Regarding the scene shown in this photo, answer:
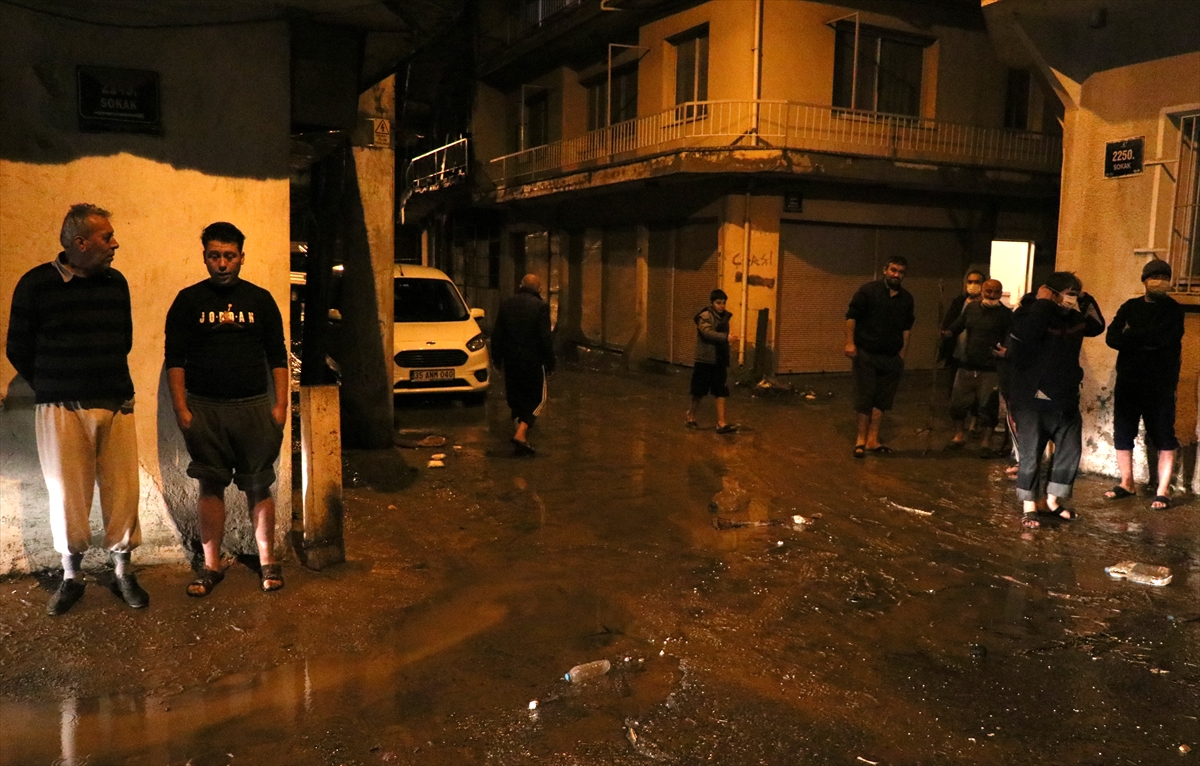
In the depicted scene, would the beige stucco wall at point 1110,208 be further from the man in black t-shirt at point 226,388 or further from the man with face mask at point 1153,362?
the man in black t-shirt at point 226,388

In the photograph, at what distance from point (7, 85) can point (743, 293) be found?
12.2 m

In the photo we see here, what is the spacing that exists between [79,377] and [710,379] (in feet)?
22.7

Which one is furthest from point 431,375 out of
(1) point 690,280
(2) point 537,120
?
(2) point 537,120

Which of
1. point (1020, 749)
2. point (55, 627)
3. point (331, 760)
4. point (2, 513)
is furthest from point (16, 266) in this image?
point (1020, 749)

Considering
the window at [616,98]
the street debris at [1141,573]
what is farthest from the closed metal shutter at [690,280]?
the street debris at [1141,573]

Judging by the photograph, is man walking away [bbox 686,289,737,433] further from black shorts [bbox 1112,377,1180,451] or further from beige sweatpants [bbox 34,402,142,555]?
beige sweatpants [bbox 34,402,142,555]

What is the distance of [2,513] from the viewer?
5.06 meters

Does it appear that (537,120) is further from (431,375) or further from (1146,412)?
(1146,412)

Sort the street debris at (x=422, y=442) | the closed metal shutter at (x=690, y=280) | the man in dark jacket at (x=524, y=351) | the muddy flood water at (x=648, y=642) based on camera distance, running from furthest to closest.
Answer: the closed metal shutter at (x=690, y=280)
the street debris at (x=422, y=442)
the man in dark jacket at (x=524, y=351)
the muddy flood water at (x=648, y=642)

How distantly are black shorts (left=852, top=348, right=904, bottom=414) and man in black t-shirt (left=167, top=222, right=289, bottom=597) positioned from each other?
5.83 metres

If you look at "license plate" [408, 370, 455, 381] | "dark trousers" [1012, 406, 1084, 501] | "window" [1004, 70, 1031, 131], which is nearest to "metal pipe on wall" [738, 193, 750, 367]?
"license plate" [408, 370, 455, 381]

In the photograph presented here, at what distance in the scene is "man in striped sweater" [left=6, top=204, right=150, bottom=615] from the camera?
4520mm

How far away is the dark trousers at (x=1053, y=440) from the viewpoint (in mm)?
6617

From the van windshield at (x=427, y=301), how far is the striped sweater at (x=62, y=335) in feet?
25.2
